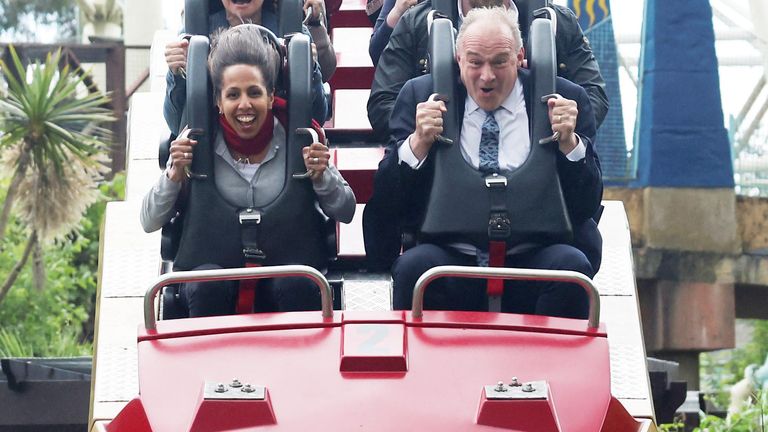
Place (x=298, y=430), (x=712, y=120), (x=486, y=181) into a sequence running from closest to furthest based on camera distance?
(x=298, y=430), (x=486, y=181), (x=712, y=120)

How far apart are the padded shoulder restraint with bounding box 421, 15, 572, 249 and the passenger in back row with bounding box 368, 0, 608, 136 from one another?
43.9 inches

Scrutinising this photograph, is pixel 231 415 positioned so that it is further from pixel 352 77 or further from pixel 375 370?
pixel 352 77

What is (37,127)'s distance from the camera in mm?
12969

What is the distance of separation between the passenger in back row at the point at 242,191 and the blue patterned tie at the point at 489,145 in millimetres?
452

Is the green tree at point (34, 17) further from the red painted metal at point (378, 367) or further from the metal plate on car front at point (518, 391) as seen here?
the metal plate on car front at point (518, 391)

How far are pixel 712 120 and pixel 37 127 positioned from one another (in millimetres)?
5447

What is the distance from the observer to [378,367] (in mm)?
4305

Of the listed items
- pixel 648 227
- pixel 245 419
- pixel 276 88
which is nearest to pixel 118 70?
pixel 648 227

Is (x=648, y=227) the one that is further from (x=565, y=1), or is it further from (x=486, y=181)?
(x=486, y=181)

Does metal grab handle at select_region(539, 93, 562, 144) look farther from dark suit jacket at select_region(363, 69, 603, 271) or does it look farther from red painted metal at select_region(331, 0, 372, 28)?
red painted metal at select_region(331, 0, 372, 28)

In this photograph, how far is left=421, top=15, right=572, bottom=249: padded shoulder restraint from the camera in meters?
4.95

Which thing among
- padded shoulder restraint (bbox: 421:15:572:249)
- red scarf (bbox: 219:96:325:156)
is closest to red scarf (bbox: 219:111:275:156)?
red scarf (bbox: 219:96:325:156)

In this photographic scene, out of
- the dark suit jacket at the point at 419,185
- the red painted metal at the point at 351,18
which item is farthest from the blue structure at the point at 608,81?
the dark suit jacket at the point at 419,185

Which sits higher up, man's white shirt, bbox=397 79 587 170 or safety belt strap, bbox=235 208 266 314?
man's white shirt, bbox=397 79 587 170
